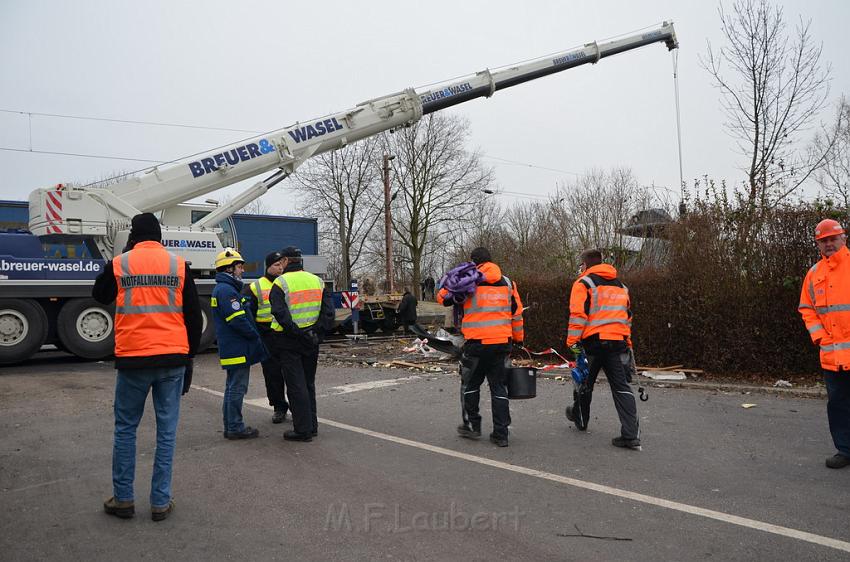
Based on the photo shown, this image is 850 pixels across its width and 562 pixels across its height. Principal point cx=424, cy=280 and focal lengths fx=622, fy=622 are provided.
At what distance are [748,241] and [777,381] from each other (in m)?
2.16

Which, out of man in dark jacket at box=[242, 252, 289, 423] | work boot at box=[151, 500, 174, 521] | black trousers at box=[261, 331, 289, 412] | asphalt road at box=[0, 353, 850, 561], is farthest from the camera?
black trousers at box=[261, 331, 289, 412]

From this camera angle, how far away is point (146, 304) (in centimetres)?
402

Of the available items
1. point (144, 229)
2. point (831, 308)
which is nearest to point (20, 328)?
point (144, 229)

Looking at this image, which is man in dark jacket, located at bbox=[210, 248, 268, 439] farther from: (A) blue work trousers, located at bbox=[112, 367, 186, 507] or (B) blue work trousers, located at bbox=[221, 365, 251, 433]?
(A) blue work trousers, located at bbox=[112, 367, 186, 507]

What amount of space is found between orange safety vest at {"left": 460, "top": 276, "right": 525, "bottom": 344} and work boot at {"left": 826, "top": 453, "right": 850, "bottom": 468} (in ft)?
9.08

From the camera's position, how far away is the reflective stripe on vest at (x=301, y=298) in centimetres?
602

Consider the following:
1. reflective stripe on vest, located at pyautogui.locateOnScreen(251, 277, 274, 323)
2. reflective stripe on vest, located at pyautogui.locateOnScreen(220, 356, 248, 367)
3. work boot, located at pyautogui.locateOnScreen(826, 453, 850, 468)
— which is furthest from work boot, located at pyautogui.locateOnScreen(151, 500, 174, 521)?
work boot, located at pyautogui.locateOnScreen(826, 453, 850, 468)

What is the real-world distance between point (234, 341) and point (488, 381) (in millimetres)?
2519

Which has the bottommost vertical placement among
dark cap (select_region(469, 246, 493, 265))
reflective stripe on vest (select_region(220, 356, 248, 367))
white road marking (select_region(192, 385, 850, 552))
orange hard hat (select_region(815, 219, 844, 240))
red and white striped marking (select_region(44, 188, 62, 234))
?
white road marking (select_region(192, 385, 850, 552))

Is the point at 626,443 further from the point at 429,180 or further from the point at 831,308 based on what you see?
the point at 429,180

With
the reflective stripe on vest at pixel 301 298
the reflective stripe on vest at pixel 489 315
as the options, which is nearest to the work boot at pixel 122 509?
the reflective stripe on vest at pixel 301 298

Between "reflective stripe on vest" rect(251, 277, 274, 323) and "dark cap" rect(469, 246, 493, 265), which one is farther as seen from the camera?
"reflective stripe on vest" rect(251, 277, 274, 323)

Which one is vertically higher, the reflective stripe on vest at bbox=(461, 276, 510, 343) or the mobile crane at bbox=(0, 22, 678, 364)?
the mobile crane at bbox=(0, 22, 678, 364)

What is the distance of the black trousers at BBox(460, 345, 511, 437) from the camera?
580 centimetres
